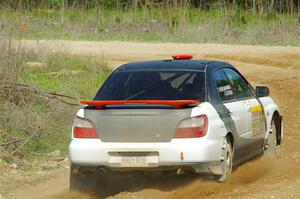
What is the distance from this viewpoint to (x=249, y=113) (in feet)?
32.4

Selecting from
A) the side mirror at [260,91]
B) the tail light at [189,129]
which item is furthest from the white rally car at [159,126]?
the side mirror at [260,91]

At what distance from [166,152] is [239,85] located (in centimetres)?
222

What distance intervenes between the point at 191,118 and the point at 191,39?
22626 millimetres

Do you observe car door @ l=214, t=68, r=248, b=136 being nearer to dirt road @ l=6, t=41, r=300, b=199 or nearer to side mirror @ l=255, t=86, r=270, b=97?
dirt road @ l=6, t=41, r=300, b=199

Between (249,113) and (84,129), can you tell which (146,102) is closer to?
(84,129)

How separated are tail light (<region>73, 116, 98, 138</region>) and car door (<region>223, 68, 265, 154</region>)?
1.76 meters

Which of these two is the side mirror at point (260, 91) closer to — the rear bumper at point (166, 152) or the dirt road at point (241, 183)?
the dirt road at point (241, 183)

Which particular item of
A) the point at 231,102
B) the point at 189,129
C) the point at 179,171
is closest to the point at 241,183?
the point at 231,102

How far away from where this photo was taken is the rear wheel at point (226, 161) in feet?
28.3

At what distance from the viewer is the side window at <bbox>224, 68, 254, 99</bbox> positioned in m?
10.0

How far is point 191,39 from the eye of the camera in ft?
101

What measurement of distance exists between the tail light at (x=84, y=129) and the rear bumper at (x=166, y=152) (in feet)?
0.21

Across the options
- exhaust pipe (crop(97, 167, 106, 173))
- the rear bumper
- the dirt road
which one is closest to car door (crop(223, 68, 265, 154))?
the dirt road

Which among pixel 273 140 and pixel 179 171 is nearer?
pixel 179 171
